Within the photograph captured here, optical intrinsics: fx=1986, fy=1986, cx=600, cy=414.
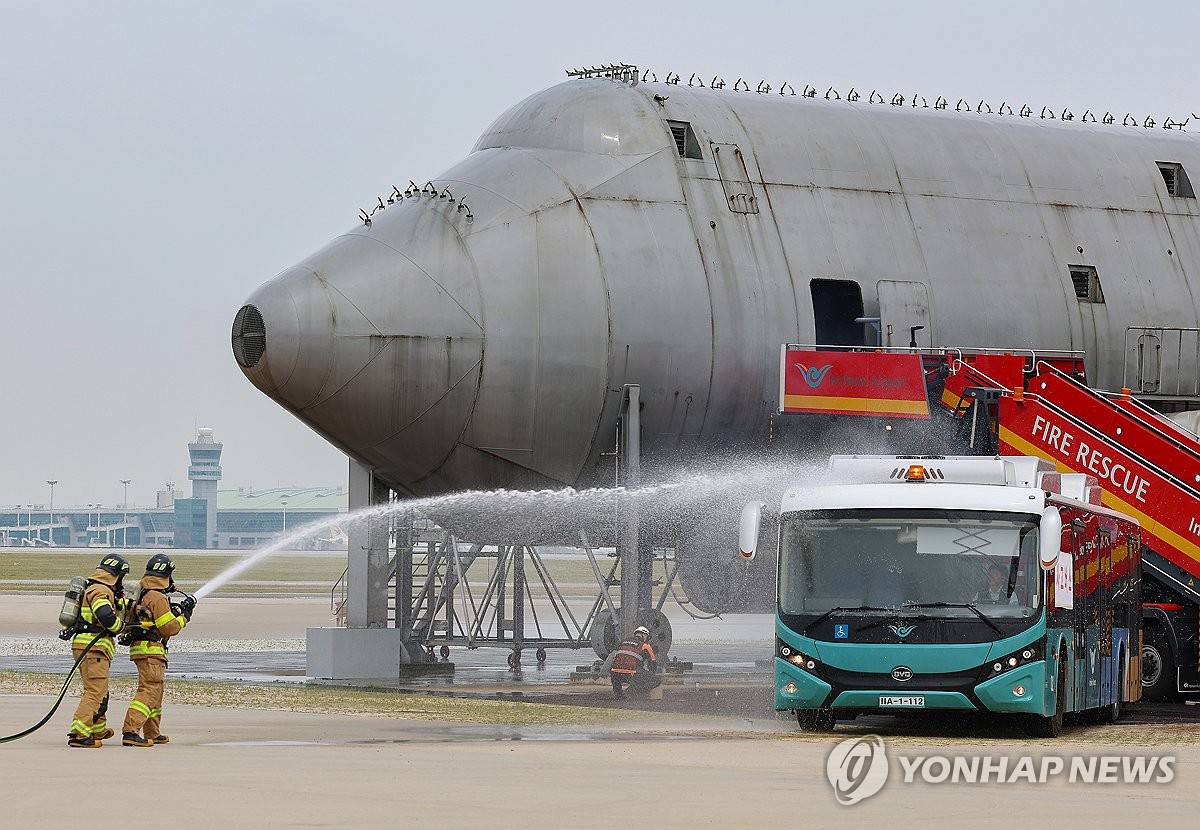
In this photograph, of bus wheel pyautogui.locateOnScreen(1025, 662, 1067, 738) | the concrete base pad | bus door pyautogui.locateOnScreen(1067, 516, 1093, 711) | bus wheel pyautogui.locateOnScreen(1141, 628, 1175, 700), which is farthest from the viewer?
the concrete base pad

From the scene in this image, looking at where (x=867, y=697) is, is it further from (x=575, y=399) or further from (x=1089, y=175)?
(x=1089, y=175)

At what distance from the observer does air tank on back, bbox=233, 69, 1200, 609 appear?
2770 centimetres

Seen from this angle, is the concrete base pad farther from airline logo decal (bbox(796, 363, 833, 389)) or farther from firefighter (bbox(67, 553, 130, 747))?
firefighter (bbox(67, 553, 130, 747))

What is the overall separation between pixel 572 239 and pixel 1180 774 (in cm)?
1434

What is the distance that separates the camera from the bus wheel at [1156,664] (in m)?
27.5

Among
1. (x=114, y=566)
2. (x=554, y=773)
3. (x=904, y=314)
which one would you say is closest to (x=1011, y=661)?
(x=554, y=773)

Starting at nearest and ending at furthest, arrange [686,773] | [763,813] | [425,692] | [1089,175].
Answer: [763,813]
[686,773]
[425,692]
[1089,175]

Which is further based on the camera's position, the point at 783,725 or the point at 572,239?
the point at 572,239

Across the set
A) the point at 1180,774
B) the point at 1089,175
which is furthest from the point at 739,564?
the point at 1180,774

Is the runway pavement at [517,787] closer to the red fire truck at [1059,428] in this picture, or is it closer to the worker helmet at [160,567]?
the worker helmet at [160,567]

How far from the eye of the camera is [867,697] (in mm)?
20469

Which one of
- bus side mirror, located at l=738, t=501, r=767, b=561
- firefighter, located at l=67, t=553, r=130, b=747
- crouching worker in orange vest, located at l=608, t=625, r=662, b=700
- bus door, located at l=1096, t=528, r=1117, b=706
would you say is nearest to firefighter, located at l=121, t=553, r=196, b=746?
firefighter, located at l=67, t=553, r=130, b=747

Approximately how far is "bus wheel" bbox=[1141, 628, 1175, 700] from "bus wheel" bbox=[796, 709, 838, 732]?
8202 millimetres

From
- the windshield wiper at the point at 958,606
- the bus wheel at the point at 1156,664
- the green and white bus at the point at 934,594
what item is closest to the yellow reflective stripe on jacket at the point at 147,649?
the green and white bus at the point at 934,594
